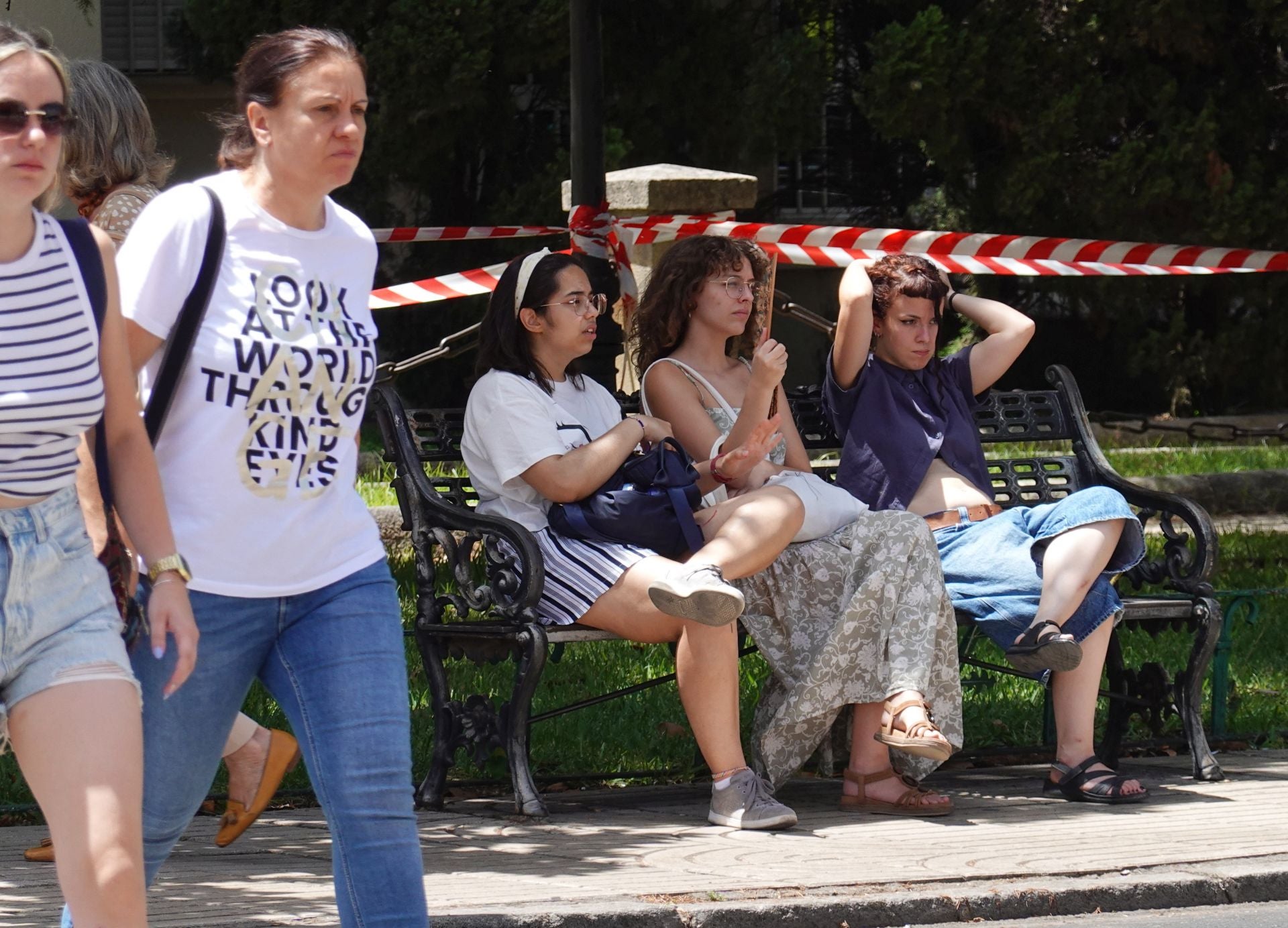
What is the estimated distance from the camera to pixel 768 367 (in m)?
5.86

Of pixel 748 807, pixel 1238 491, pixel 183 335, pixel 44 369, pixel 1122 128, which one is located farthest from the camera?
pixel 1122 128

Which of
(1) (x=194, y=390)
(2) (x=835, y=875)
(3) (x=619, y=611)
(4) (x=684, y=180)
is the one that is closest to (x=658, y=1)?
(4) (x=684, y=180)

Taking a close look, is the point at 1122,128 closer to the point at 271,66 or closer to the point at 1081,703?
the point at 1081,703

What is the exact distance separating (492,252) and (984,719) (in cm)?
916

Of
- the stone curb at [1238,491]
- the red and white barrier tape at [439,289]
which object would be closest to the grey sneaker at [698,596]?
the red and white barrier tape at [439,289]

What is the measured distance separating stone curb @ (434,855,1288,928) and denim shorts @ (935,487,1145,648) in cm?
113

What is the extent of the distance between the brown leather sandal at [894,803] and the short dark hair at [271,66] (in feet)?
9.86

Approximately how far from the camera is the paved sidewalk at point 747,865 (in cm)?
450

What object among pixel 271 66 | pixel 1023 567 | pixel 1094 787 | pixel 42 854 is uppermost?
pixel 271 66

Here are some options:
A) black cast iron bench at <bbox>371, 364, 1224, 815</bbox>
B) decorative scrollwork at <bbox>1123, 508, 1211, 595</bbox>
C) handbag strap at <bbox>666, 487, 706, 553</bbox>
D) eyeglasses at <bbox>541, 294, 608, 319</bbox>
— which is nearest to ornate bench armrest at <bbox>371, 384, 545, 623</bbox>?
black cast iron bench at <bbox>371, 364, 1224, 815</bbox>

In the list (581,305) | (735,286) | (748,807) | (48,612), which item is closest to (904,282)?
(735,286)

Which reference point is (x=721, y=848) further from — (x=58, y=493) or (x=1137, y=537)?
(x=58, y=493)

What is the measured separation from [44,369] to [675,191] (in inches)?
268

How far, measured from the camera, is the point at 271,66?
3.47 meters
